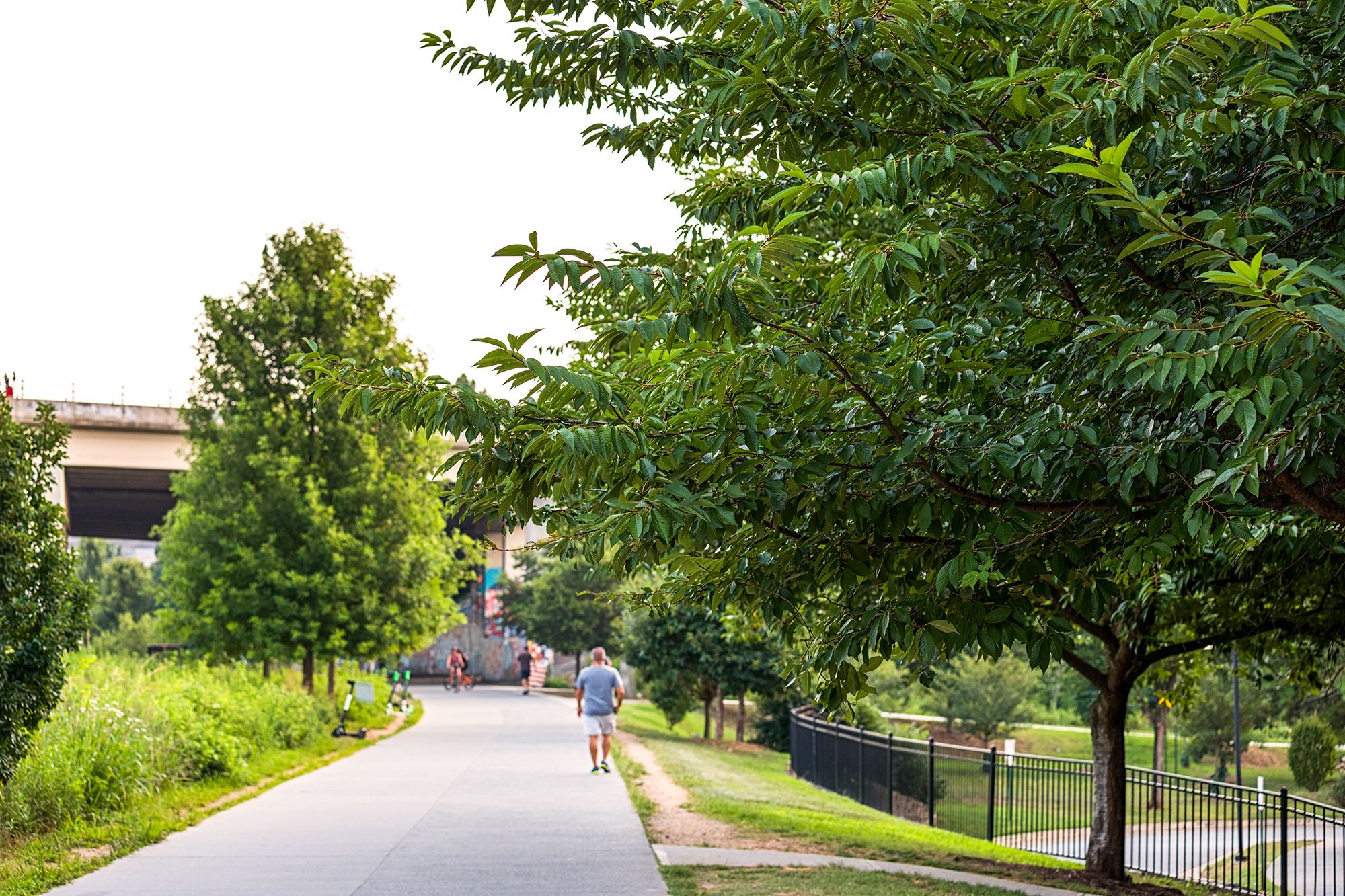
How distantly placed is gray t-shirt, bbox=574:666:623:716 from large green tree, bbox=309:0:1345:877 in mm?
11600

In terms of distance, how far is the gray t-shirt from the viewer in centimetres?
1717

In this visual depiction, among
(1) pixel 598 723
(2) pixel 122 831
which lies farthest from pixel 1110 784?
(2) pixel 122 831

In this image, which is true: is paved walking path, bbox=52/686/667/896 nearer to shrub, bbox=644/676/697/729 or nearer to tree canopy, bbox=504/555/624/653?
Result: shrub, bbox=644/676/697/729

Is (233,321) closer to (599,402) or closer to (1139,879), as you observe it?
(1139,879)

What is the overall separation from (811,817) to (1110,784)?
147 inches

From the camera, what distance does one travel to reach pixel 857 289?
14.7 feet

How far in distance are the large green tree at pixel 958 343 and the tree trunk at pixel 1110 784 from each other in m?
6.52

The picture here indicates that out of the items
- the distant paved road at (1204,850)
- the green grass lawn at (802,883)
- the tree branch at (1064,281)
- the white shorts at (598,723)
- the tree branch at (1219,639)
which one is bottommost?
the distant paved road at (1204,850)

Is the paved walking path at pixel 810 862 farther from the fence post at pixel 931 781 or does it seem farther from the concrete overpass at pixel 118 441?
the concrete overpass at pixel 118 441

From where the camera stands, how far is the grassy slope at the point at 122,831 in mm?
8844

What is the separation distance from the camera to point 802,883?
9.35 m

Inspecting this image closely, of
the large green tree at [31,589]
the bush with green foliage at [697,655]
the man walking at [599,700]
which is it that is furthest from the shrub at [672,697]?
the large green tree at [31,589]

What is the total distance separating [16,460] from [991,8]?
8565 millimetres

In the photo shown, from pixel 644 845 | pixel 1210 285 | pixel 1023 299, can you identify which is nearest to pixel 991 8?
pixel 1023 299
